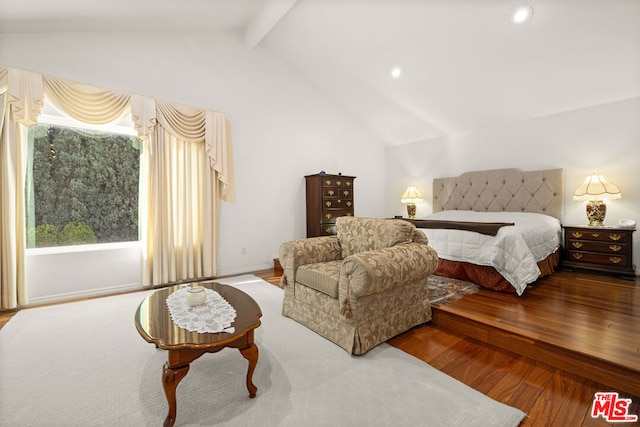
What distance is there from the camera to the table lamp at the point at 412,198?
5.44 meters

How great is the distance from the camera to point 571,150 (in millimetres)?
3881

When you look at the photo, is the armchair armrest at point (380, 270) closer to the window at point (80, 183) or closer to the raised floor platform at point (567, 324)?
the raised floor platform at point (567, 324)

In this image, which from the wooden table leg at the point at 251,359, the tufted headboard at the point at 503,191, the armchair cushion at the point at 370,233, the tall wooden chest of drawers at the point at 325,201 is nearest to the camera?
the wooden table leg at the point at 251,359

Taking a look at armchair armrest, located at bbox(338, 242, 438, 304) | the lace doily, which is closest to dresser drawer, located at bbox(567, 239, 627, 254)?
armchair armrest, located at bbox(338, 242, 438, 304)

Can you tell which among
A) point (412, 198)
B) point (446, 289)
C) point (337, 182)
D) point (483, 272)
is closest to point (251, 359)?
point (446, 289)

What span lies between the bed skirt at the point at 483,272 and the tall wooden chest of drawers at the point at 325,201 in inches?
74.5

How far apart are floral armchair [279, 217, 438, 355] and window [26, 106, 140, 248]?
2.38m

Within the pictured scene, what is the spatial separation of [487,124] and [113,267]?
5.68 metres

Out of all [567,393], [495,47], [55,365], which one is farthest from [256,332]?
[495,47]

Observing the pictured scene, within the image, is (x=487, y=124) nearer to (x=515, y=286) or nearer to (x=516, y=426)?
(x=515, y=286)

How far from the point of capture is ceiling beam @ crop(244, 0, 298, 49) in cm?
342

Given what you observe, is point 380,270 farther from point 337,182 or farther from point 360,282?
point 337,182

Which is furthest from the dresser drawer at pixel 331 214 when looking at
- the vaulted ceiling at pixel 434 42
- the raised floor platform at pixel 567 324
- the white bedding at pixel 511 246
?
the raised floor platform at pixel 567 324

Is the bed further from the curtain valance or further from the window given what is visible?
the window
